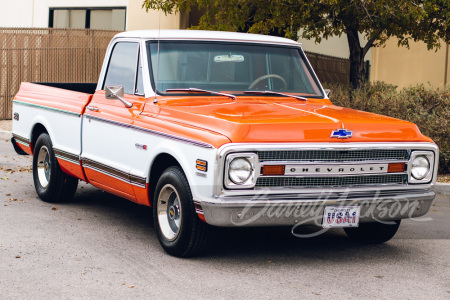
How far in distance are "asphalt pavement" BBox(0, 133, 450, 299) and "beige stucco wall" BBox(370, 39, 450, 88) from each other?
1555 cm

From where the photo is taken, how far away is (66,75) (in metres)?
19.8

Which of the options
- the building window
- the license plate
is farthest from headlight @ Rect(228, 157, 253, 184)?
the building window

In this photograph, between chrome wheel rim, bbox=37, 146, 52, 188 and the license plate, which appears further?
chrome wheel rim, bbox=37, 146, 52, 188

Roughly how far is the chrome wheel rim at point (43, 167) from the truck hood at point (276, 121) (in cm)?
257

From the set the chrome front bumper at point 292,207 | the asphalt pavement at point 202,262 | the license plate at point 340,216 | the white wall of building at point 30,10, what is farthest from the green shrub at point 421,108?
the white wall of building at point 30,10

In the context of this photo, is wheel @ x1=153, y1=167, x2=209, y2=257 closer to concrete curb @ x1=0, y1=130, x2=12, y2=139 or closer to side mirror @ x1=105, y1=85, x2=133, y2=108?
side mirror @ x1=105, y1=85, x2=133, y2=108

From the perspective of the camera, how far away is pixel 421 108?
12750 millimetres

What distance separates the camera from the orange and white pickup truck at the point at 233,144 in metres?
6.04

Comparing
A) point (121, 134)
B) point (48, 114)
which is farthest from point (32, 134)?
point (121, 134)

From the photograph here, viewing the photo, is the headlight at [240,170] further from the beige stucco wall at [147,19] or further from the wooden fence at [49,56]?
the wooden fence at [49,56]

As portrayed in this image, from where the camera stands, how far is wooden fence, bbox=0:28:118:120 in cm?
1969

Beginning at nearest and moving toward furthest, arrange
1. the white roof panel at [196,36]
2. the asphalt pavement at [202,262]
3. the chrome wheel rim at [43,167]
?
1. the asphalt pavement at [202,262]
2. the white roof panel at [196,36]
3. the chrome wheel rim at [43,167]

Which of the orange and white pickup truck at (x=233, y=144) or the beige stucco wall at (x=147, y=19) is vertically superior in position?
the beige stucco wall at (x=147, y=19)

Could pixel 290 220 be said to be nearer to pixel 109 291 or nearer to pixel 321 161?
pixel 321 161
